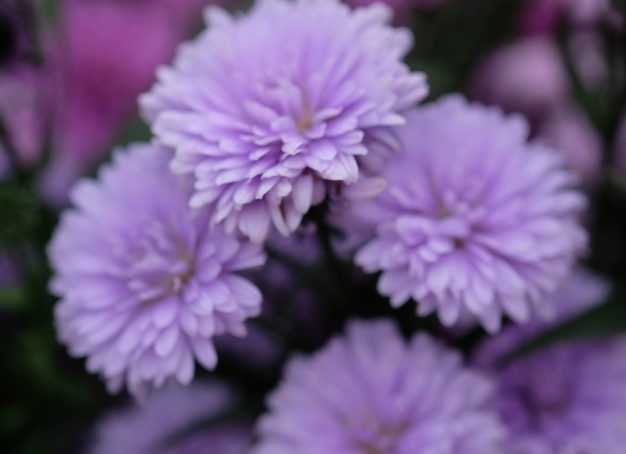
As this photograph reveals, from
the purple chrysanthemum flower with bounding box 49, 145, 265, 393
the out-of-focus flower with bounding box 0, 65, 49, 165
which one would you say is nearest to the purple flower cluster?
the purple chrysanthemum flower with bounding box 49, 145, 265, 393

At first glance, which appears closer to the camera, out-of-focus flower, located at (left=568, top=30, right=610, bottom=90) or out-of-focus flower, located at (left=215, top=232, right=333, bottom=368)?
out-of-focus flower, located at (left=215, top=232, right=333, bottom=368)

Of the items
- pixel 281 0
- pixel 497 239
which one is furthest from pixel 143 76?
pixel 497 239

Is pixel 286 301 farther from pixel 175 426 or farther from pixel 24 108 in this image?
pixel 24 108

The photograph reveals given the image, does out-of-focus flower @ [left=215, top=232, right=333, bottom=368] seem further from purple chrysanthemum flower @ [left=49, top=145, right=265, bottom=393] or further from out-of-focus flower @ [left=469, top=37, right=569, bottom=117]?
out-of-focus flower @ [left=469, top=37, right=569, bottom=117]

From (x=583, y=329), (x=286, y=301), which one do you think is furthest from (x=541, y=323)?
(x=286, y=301)

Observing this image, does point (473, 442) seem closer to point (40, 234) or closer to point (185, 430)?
point (185, 430)

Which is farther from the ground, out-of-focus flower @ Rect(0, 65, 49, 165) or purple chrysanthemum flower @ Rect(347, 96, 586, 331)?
out-of-focus flower @ Rect(0, 65, 49, 165)
